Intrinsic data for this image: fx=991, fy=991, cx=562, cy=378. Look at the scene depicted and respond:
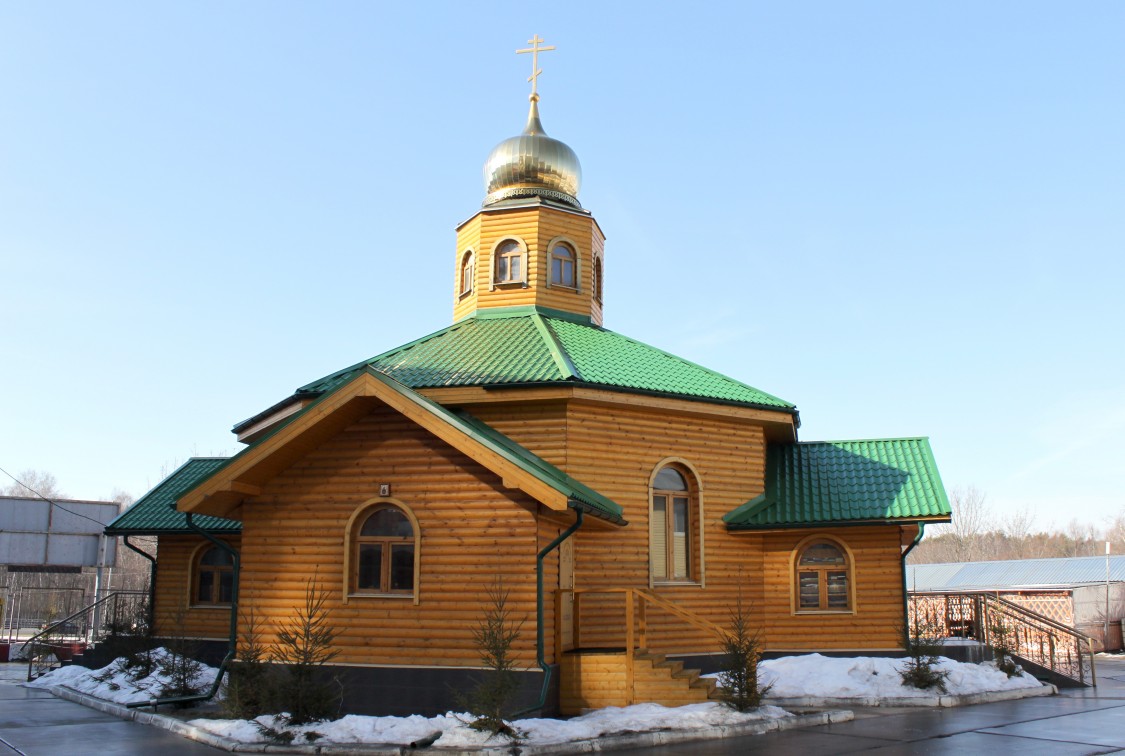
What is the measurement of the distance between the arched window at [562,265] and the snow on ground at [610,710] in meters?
8.50

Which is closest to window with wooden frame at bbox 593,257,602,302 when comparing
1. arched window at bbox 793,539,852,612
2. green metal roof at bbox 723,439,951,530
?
green metal roof at bbox 723,439,951,530

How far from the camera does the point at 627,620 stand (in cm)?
1260

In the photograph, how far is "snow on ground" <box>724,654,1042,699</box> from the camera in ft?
47.4

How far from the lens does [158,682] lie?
48.6 feet

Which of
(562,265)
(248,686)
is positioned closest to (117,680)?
(248,686)

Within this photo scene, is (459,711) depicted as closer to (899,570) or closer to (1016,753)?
(1016,753)

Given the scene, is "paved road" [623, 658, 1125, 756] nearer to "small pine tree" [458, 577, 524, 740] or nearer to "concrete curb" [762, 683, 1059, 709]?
"concrete curb" [762, 683, 1059, 709]

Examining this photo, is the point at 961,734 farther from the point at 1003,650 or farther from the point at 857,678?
the point at 1003,650

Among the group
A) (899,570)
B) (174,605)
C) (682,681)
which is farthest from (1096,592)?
(174,605)

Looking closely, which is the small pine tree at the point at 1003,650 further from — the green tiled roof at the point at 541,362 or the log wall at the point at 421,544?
the log wall at the point at 421,544

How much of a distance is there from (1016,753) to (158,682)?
11.7m

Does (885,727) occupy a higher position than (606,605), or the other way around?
(606,605)

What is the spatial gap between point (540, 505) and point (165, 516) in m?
10.6

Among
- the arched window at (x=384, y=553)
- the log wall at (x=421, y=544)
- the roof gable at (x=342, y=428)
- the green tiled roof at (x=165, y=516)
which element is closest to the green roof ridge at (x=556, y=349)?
the roof gable at (x=342, y=428)
